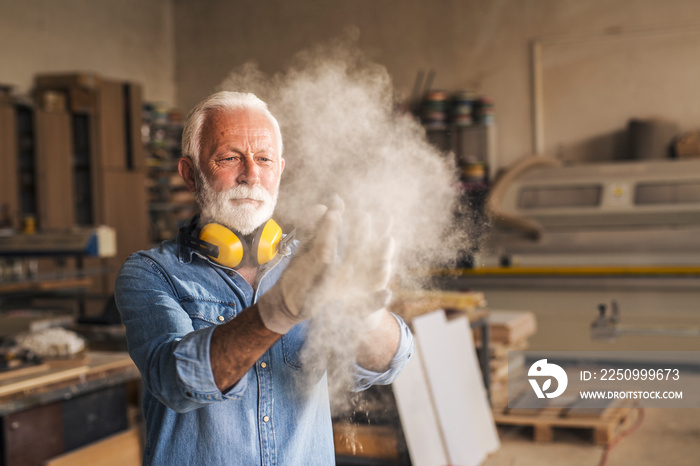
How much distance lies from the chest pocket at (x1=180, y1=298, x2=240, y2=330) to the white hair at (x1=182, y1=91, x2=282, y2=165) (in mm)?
232

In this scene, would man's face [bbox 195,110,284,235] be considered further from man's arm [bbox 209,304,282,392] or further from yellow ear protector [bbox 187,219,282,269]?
man's arm [bbox 209,304,282,392]

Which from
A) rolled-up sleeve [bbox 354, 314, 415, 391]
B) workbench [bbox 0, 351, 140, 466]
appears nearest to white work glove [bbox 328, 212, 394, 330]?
rolled-up sleeve [bbox 354, 314, 415, 391]

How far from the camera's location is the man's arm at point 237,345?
93 centimetres

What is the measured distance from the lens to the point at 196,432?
1.13 metres

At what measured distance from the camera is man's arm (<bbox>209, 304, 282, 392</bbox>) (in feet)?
3.04

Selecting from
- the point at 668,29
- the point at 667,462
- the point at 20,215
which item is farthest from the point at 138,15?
the point at 667,462

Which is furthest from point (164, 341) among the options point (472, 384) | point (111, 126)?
point (111, 126)

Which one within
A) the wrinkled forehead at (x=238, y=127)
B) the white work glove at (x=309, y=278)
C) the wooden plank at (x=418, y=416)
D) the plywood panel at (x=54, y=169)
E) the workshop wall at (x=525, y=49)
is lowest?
the wooden plank at (x=418, y=416)

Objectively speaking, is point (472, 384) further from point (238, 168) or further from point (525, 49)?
point (525, 49)

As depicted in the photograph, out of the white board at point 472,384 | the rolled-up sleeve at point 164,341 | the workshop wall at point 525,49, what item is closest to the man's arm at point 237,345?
the rolled-up sleeve at point 164,341

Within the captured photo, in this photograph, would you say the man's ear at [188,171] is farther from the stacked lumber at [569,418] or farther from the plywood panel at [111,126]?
the plywood panel at [111,126]

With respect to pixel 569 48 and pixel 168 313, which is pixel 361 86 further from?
pixel 569 48

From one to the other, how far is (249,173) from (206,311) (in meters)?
0.25

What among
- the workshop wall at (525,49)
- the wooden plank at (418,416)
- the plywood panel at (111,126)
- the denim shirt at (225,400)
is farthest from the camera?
the plywood panel at (111,126)
